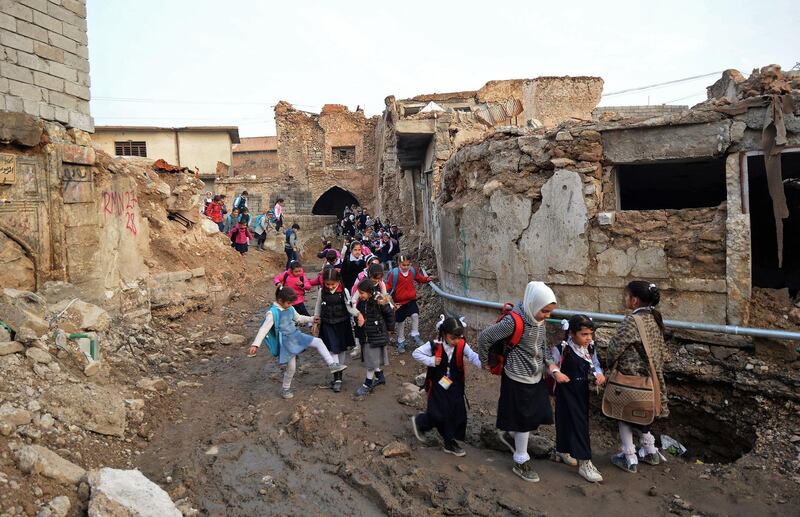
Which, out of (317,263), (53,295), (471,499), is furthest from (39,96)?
(317,263)

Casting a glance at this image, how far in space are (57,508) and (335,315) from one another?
334 centimetres

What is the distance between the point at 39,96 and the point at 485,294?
236 inches

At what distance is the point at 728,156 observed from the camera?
508cm

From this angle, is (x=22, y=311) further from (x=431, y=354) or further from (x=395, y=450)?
(x=431, y=354)

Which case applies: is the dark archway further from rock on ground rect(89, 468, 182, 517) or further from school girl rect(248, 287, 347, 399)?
rock on ground rect(89, 468, 182, 517)

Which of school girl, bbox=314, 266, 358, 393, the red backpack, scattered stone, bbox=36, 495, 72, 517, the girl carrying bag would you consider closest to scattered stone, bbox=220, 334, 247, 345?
school girl, bbox=314, 266, 358, 393

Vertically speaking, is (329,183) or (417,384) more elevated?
(329,183)

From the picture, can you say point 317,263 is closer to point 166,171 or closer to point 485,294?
point 166,171

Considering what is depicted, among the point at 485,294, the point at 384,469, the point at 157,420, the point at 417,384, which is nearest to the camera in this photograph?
the point at 384,469

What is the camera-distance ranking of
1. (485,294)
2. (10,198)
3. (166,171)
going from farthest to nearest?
(166,171) → (485,294) → (10,198)

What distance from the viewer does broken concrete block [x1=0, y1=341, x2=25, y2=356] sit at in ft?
14.2

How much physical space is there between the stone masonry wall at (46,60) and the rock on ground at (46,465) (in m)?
4.24

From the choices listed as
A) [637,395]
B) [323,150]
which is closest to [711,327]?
[637,395]

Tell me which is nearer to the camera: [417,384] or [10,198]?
[10,198]
